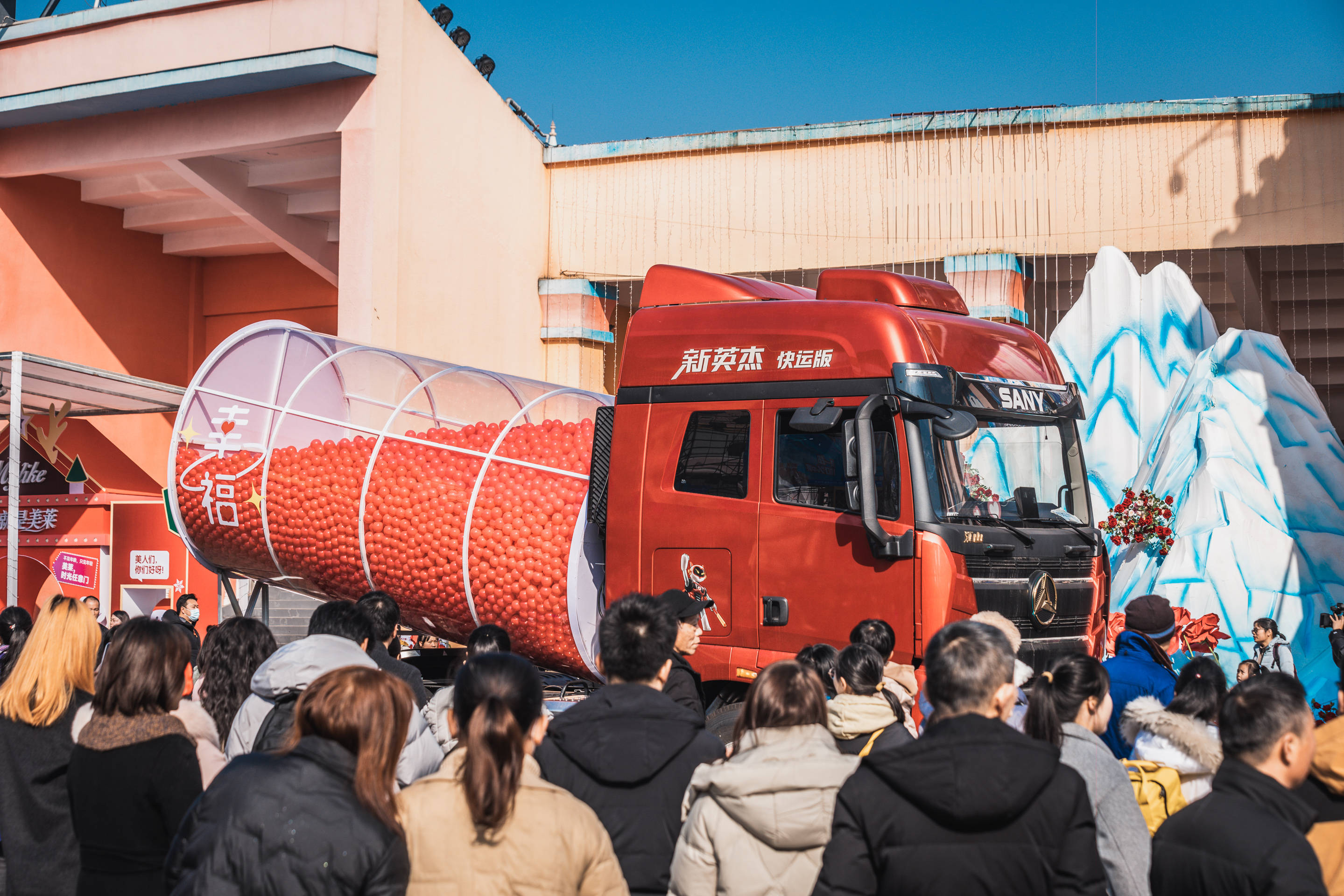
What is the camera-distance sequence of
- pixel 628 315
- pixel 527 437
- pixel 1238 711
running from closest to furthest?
pixel 1238 711, pixel 527 437, pixel 628 315

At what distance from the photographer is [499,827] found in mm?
2947

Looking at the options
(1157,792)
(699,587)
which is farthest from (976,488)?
(1157,792)

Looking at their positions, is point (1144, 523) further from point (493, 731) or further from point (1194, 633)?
point (493, 731)

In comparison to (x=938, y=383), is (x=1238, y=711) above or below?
below

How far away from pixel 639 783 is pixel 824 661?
2094 millimetres

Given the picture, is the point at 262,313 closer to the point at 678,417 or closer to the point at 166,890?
the point at 678,417

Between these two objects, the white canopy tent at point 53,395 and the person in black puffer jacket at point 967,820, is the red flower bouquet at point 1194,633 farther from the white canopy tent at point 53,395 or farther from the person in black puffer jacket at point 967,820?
the white canopy tent at point 53,395

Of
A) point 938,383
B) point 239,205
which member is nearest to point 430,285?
point 239,205

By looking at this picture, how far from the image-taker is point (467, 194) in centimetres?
1759

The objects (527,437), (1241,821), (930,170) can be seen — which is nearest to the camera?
(1241,821)

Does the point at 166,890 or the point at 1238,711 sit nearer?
the point at 1238,711

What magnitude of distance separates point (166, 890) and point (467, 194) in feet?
49.4

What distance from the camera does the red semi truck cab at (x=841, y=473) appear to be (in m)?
6.99

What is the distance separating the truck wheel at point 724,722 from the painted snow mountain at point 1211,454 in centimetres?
837
